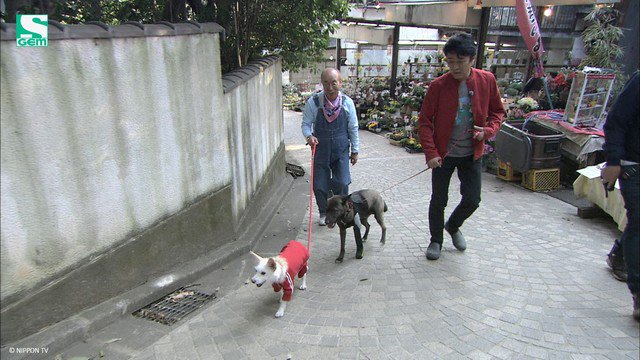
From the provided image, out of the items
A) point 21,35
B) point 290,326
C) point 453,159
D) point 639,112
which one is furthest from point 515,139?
point 21,35

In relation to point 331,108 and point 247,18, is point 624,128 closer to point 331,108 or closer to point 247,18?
point 331,108

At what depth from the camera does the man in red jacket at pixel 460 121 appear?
386 centimetres

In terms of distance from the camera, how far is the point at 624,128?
9.99 ft

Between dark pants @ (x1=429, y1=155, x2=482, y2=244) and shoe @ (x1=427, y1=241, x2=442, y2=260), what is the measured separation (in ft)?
0.43

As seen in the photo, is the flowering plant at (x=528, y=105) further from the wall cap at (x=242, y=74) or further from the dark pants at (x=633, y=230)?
the dark pants at (x=633, y=230)

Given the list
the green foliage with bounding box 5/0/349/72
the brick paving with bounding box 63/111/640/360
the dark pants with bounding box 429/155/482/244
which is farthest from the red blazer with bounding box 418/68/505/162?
the green foliage with bounding box 5/0/349/72

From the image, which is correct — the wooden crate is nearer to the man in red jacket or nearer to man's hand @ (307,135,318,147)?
the man in red jacket

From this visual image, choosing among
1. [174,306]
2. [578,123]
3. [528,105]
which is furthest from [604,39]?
[174,306]

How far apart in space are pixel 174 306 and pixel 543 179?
18.9 feet

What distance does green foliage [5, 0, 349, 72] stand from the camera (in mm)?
5344

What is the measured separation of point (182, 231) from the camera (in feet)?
12.7

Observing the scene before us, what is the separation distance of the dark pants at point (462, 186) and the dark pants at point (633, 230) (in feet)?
3.99

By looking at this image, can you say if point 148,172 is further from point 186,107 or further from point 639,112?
point 639,112

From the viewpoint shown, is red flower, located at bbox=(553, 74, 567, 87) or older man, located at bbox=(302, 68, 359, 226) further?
red flower, located at bbox=(553, 74, 567, 87)
